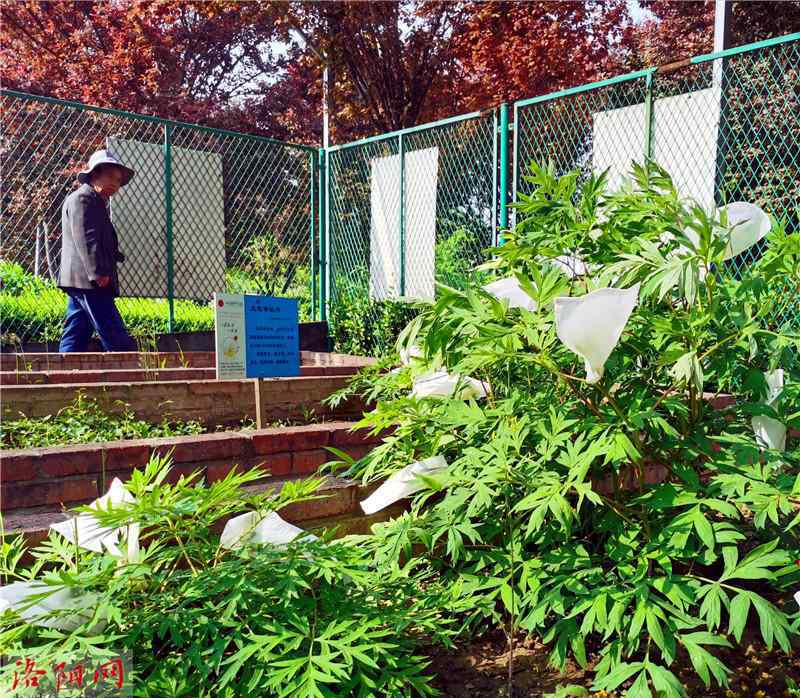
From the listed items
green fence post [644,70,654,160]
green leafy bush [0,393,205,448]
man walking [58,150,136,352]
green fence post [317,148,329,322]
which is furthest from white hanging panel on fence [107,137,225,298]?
green fence post [644,70,654,160]

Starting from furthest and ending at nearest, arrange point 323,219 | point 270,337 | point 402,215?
point 323,219 → point 402,215 → point 270,337

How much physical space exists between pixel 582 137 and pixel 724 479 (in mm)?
5332

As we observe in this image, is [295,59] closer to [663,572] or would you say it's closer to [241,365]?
[241,365]

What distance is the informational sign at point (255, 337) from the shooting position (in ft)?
10.9

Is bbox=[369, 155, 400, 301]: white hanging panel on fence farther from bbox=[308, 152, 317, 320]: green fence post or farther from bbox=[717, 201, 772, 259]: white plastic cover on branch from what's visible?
bbox=[717, 201, 772, 259]: white plastic cover on branch

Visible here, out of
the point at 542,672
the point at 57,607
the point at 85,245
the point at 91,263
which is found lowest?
the point at 542,672

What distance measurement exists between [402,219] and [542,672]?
555 cm

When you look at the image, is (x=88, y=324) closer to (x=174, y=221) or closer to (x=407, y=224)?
(x=174, y=221)

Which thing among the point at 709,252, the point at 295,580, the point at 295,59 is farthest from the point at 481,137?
the point at 295,59

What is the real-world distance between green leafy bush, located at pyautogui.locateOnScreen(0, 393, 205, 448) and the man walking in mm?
2521

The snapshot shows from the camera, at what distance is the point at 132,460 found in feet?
8.82

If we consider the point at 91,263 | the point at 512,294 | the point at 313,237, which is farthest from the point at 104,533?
the point at 313,237

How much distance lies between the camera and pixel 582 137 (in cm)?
666

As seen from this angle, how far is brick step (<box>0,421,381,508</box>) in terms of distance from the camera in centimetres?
250
